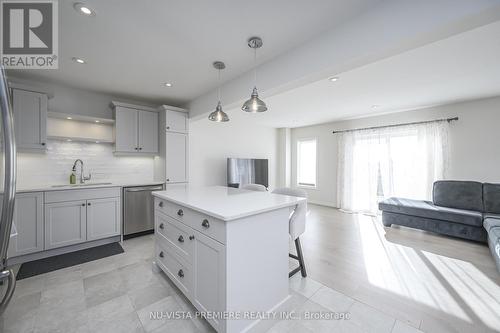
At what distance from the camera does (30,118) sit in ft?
8.59

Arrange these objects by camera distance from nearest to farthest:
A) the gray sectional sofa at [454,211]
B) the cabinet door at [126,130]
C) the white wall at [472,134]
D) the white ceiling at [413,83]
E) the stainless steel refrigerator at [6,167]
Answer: the stainless steel refrigerator at [6,167] → the white ceiling at [413,83] → the gray sectional sofa at [454,211] → the cabinet door at [126,130] → the white wall at [472,134]

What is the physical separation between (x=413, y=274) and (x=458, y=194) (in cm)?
241

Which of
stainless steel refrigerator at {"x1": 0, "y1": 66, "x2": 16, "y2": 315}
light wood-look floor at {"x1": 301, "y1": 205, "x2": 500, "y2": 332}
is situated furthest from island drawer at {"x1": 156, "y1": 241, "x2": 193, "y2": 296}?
light wood-look floor at {"x1": 301, "y1": 205, "x2": 500, "y2": 332}

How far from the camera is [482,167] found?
353 centimetres

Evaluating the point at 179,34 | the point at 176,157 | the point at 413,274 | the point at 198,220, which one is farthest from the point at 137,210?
the point at 413,274

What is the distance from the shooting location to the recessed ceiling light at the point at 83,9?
4.93ft

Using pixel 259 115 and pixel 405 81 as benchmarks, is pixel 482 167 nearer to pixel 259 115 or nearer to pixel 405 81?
pixel 405 81

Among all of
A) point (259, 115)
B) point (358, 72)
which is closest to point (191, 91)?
point (259, 115)

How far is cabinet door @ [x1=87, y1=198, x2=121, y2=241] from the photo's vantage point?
2.84m

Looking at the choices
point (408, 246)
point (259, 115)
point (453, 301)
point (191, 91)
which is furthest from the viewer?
point (259, 115)

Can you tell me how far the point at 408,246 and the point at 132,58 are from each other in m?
4.55

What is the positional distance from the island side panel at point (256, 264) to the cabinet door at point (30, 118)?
3.21 meters

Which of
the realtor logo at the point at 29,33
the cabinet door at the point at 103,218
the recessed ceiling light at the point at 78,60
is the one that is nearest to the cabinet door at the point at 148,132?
the cabinet door at the point at 103,218

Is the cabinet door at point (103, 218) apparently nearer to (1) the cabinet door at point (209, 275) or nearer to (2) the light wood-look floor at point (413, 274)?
(1) the cabinet door at point (209, 275)
